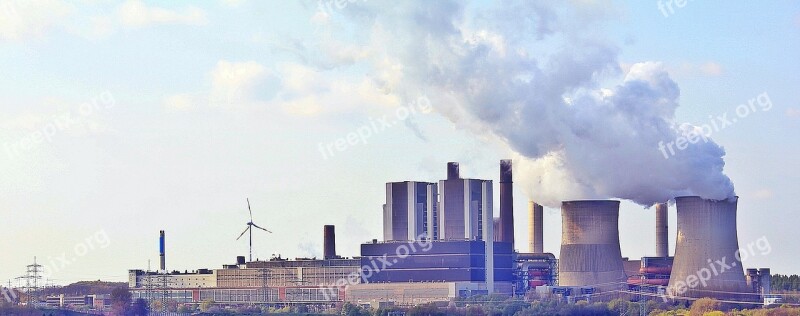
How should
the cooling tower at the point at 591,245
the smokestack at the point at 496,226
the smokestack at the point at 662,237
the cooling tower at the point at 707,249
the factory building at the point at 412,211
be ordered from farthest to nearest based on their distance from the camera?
the smokestack at the point at 662,237 → the smokestack at the point at 496,226 → the factory building at the point at 412,211 → the cooling tower at the point at 591,245 → the cooling tower at the point at 707,249

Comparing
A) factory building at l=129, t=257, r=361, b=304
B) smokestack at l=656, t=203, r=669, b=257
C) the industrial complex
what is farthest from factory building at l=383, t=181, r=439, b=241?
smokestack at l=656, t=203, r=669, b=257

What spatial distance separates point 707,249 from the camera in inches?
2783

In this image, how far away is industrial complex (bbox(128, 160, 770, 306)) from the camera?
82062mm

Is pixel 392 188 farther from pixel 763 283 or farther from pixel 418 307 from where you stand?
pixel 763 283

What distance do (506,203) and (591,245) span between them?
14656mm

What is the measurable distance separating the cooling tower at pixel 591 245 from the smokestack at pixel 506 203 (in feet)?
35.4

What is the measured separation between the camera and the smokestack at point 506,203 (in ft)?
307

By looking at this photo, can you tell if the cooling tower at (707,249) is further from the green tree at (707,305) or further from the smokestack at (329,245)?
the smokestack at (329,245)

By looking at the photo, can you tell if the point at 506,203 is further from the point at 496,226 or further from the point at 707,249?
the point at 707,249

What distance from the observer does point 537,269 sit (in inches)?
3757

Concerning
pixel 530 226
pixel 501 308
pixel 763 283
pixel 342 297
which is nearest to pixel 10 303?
pixel 342 297

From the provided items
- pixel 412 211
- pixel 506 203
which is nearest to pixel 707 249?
pixel 506 203

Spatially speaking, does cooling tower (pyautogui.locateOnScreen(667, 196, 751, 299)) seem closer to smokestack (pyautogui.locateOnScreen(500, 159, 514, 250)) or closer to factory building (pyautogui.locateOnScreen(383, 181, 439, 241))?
smokestack (pyautogui.locateOnScreen(500, 159, 514, 250))

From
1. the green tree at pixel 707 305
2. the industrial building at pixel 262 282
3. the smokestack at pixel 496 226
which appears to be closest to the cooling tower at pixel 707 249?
the green tree at pixel 707 305
